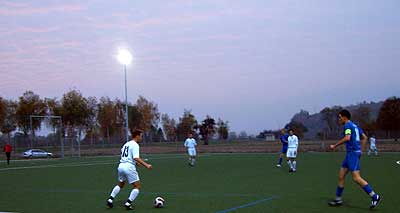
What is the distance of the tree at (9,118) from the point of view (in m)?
72.8

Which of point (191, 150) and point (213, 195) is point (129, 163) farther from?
point (191, 150)

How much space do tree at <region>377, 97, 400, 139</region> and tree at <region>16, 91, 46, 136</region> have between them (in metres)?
57.4

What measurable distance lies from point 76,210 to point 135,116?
3346 inches

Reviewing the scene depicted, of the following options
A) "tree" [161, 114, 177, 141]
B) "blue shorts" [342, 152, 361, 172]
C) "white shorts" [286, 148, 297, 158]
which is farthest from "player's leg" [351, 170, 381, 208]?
"tree" [161, 114, 177, 141]

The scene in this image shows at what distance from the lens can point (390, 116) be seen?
84.1m

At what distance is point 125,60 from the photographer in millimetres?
47250

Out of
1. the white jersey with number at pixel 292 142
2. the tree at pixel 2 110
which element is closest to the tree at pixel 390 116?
the tree at pixel 2 110

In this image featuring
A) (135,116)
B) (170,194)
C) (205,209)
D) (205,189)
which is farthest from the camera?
(135,116)

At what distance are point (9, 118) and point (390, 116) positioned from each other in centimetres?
6272

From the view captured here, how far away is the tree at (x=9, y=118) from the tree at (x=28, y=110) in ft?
4.91

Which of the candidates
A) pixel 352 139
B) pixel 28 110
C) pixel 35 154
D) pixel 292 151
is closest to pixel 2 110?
pixel 28 110

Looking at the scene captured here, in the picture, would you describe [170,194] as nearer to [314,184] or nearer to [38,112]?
[314,184]

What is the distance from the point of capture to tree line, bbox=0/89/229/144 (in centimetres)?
7225

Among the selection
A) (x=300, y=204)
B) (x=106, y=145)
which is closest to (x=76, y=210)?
(x=300, y=204)
